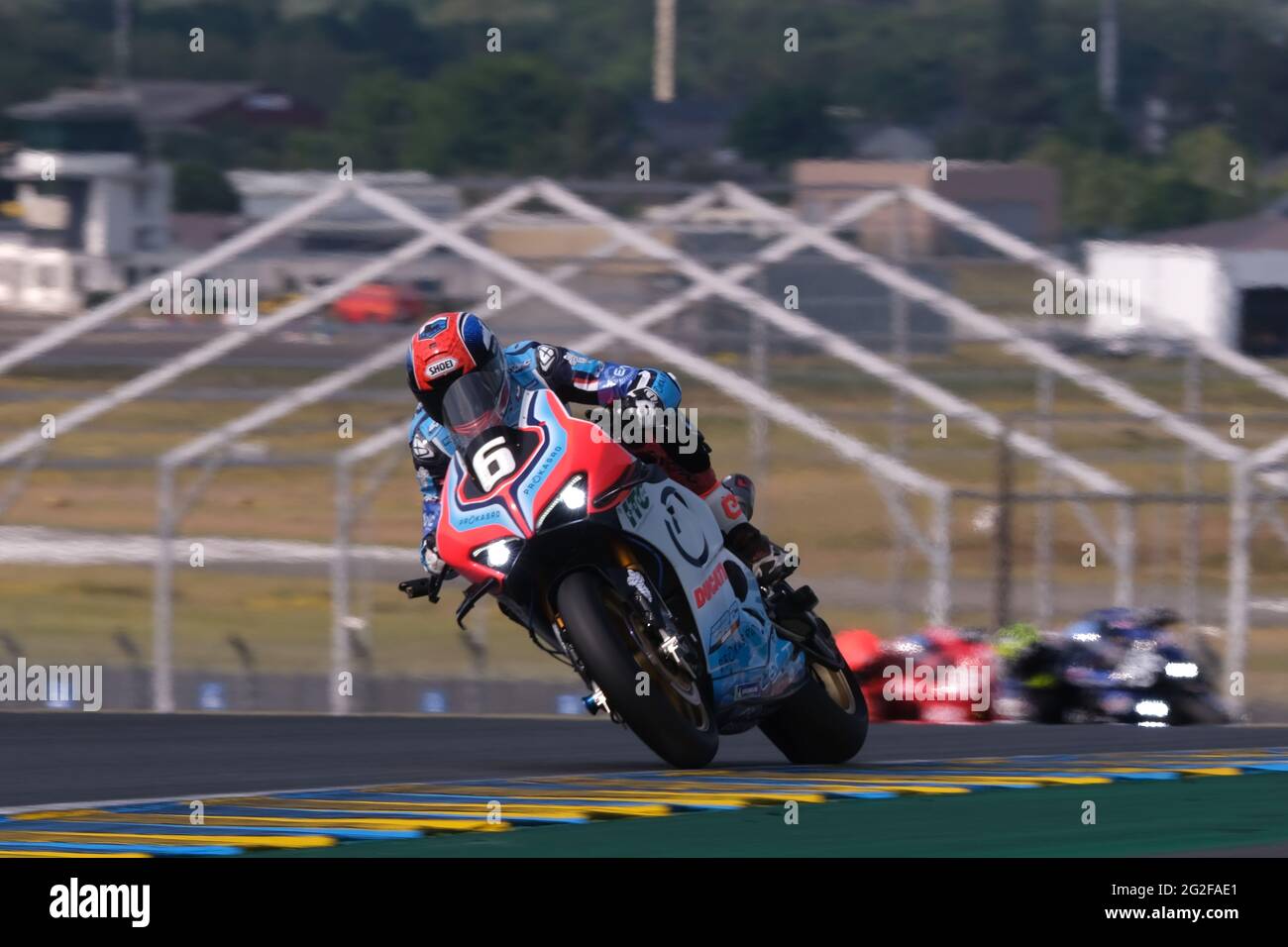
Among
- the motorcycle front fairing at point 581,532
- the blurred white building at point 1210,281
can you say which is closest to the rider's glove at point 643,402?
the motorcycle front fairing at point 581,532

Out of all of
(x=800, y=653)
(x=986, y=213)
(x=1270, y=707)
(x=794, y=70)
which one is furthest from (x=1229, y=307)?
(x=794, y=70)

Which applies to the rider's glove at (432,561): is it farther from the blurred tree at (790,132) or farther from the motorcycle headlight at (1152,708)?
the blurred tree at (790,132)

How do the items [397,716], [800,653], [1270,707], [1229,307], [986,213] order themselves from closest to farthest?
[800,653] < [397,716] < [1270,707] < [1229,307] < [986,213]

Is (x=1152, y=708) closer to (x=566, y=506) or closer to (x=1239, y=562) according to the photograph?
(x=1239, y=562)

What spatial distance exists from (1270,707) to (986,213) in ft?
55.0

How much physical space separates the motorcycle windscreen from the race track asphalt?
1.34 m

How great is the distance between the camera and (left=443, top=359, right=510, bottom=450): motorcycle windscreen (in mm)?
8586

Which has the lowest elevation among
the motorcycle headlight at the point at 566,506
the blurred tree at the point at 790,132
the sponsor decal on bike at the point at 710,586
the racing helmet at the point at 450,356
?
the sponsor decal on bike at the point at 710,586

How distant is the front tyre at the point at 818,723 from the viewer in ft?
31.4

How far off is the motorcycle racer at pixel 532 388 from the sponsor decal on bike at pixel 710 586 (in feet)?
1.21

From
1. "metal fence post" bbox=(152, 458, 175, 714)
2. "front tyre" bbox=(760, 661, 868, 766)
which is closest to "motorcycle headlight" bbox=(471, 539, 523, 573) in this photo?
"front tyre" bbox=(760, 661, 868, 766)

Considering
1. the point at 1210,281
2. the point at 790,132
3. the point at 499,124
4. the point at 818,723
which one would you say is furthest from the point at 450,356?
the point at 499,124
